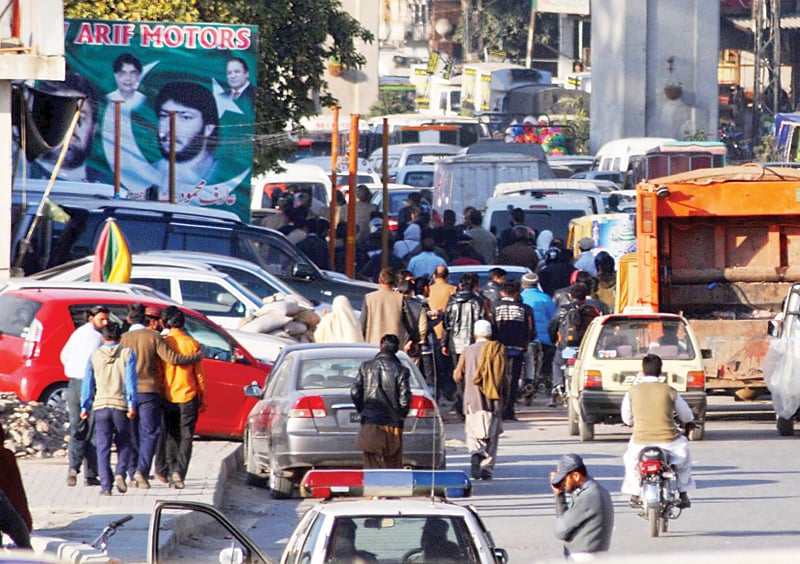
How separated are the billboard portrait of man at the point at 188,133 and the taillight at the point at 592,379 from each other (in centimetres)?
1315

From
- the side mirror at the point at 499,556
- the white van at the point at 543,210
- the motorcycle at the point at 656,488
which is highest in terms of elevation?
the white van at the point at 543,210

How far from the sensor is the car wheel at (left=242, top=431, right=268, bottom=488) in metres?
15.5

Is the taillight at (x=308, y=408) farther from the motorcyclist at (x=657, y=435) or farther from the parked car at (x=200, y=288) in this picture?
the parked car at (x=200, y=288)

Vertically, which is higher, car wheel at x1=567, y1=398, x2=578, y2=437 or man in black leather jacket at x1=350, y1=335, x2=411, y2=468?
man in black leather jacket at x1=350, y1=335, x2=411, y2=468

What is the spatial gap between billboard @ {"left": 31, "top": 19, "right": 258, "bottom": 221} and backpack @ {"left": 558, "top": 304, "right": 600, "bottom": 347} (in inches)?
413

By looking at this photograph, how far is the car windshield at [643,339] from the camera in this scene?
1880cm

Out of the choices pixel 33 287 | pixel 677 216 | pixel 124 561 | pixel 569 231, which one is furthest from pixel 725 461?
pixel 569 231

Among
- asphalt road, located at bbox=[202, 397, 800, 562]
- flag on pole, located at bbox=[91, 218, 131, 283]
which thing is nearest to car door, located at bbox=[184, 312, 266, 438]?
asphalt road, located at bbox=[202, 397, 800, 562]

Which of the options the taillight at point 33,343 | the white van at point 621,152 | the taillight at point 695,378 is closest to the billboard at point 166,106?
the taillight at point 33,343

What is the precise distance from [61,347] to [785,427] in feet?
25.8

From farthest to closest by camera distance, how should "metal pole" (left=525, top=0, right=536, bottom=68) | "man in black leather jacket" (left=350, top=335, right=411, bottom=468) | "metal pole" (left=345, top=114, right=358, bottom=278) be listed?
1. "metal pole" (left=525, top=0, right=536, bottom=68)
2. "metal pole" (left=345, top=114, right=358, bottom=278)
3. "man in black leather jacket" (left=350, top=335, right=411, bottom=468)

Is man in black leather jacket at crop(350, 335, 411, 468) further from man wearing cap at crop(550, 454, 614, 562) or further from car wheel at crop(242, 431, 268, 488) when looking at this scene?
man wearing cap at crop(550, 454, 614, 562)

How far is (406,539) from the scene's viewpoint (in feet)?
27.2

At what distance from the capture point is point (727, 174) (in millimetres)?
21516
